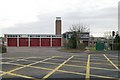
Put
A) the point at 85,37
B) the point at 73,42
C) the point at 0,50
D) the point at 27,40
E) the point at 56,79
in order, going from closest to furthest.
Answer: the point at 56,79, the point at 0,50, the point at 73,42, the point at 27,40, the point at 85,37

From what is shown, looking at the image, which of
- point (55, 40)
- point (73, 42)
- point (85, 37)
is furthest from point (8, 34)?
point (73, 42)

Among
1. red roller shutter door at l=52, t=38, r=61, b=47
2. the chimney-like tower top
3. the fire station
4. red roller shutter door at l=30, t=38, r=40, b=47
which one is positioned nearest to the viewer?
the fire station

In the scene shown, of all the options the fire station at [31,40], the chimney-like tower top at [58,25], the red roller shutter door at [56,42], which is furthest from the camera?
the chimney-like tower top at [58,25]

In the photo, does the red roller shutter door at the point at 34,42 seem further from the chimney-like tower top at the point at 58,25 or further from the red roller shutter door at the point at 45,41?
the chimney-like tower top at the point at 58,25

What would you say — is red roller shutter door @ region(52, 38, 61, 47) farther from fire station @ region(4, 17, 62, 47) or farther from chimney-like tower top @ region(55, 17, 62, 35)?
chimney-like tower top @ region(55, 17, 62, 35)

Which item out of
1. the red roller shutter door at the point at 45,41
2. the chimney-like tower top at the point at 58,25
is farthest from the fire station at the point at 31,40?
the chimney-like tower top at the point at 58,25

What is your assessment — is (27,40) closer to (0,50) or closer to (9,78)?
(0,50)

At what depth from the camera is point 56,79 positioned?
9.29 meters

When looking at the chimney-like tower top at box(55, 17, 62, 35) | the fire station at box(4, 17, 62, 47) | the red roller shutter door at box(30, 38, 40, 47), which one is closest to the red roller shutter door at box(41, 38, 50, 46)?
the fire station at box(4, 17, 62, 47)

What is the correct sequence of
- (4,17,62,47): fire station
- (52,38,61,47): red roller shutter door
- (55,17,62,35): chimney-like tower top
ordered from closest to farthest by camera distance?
(4,17,62,47): fire station, (52,38,61,47): red roller shutter door, (55,17,62,35): chimney-like tower top

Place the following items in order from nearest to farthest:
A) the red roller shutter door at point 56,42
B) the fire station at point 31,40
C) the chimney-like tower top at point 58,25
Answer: the fire station at point 31,40, the red roller shutter door at point 56,42, the chimney-like tower top at point 58,25

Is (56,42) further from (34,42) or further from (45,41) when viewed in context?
(34,42)

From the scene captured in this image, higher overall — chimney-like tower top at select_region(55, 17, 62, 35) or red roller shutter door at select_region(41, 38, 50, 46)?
chimney-like tower top at select_region(55, 17, 62, 35)

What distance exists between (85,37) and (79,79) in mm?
70181
